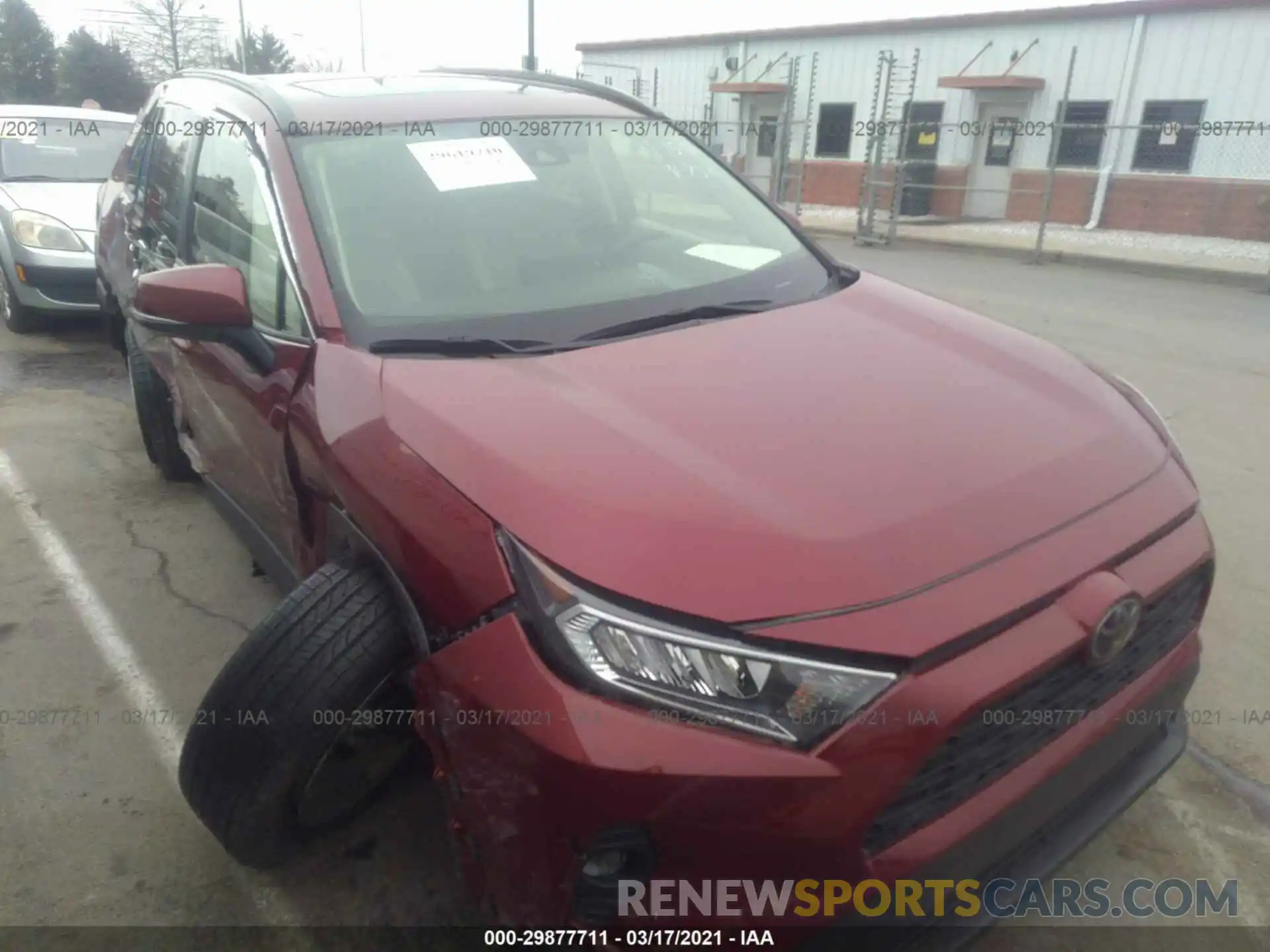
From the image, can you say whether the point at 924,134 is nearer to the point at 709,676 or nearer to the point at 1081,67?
the point at 1081,67

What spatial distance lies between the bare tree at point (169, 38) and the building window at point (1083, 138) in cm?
3045

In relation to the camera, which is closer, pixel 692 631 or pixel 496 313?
pixel 692 631

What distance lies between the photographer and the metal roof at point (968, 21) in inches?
585

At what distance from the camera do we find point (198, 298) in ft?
7.69

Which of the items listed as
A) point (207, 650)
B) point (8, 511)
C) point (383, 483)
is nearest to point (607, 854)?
point (383, 483)

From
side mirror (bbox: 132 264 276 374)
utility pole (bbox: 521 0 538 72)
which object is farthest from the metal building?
side mirror (bbox: 132 264 276 374)

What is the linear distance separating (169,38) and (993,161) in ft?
101

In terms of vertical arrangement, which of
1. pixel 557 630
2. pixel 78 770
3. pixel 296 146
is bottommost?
pixel 78 770

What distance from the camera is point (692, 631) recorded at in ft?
4.93

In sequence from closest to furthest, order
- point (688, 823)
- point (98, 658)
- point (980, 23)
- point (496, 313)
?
point (688, 823) → point (496, 313) → point (98, 658) → point (980, 23)

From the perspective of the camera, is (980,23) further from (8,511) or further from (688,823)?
(688,823)

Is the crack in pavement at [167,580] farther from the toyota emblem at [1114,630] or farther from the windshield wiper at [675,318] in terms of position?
the toyota emblem at [1114,630]

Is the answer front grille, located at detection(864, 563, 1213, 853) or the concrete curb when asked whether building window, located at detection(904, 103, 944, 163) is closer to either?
the concrete curb

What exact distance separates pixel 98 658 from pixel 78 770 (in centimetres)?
62
